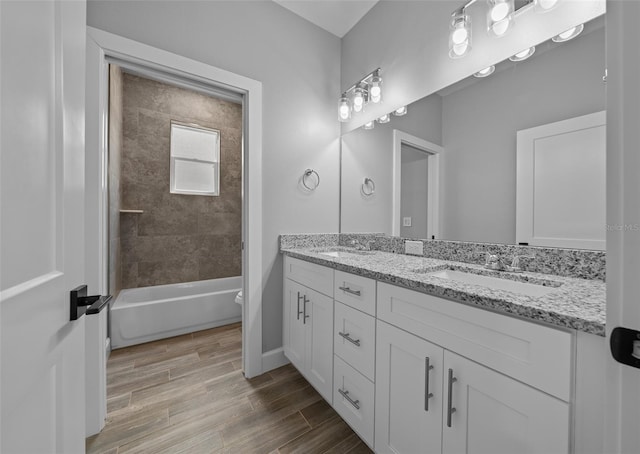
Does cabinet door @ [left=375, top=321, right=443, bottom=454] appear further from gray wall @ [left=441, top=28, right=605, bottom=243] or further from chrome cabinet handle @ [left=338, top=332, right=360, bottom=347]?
gray wall @ [left=441, top=28, right=605, bottom=243]

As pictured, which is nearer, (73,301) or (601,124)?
(73,301)

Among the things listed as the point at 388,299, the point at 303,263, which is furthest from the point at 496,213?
the point at 303,263

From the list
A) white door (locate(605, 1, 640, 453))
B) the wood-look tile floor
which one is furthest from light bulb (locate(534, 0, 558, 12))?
the wood-look tile floor

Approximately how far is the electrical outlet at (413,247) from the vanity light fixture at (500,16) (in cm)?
110

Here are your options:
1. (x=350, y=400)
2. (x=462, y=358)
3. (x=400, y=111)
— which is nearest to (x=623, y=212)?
(x=462, y=358)

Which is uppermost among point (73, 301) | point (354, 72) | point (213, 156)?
point (354, 72)

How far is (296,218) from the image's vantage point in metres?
1.99

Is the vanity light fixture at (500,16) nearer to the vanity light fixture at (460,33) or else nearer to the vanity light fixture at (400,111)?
the vanity light fixture at (460,33)

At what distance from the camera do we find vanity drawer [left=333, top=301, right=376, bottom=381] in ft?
3.66

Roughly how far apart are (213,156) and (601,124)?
3330 mm

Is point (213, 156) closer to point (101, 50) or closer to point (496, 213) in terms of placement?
point (101, 50)

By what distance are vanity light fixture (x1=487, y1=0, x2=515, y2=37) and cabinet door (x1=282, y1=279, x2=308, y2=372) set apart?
5.34ft

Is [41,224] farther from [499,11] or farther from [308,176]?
[499,11]

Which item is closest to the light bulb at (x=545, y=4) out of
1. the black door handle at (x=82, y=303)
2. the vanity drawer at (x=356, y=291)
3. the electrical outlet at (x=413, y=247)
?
the electrical outlet at (x=413, y=247)
